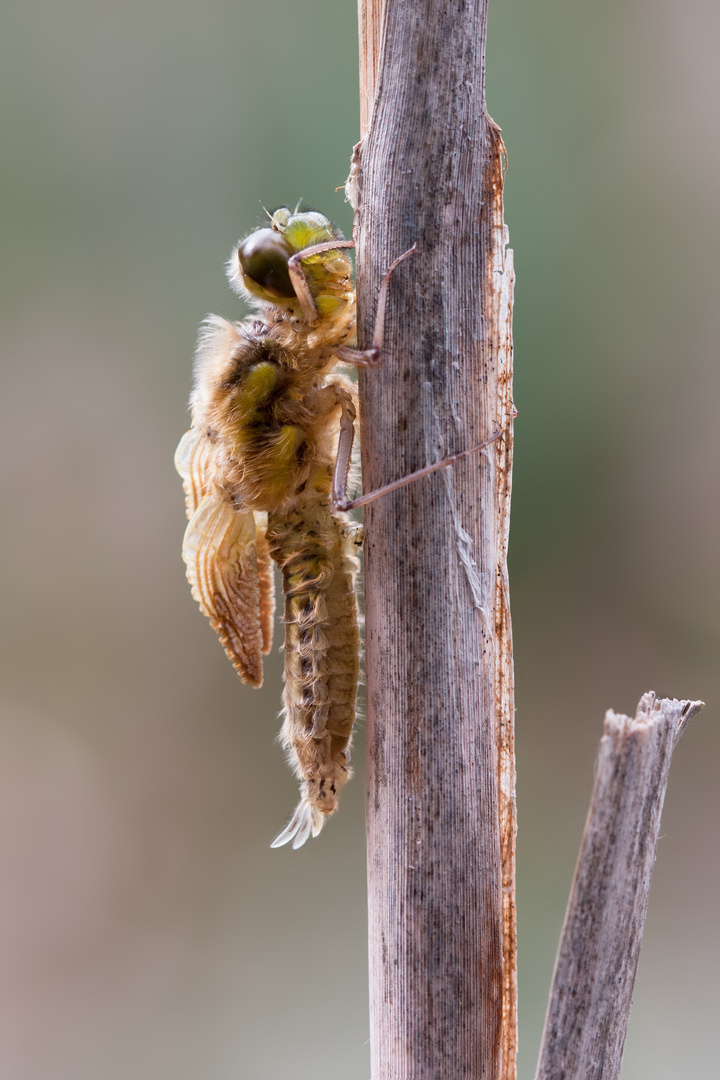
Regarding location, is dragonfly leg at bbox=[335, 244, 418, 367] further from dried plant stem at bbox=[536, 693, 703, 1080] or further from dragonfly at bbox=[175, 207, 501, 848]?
dried plant stem at bbox=[536, 693, 703, 1080]

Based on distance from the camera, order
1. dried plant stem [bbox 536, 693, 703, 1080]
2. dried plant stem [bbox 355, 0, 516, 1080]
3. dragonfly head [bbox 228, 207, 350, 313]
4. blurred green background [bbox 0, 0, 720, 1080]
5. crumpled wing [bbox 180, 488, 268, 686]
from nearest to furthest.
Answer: dried plant stem [bbox 536, 693, 703, 1080] < dried plant stem [bbox 355, 0, 516, 1080] < dragonfly head [bbox 228, 207, 350, 313] < crumpled wing [bbox 180, 488, 268, 686] < blurred green background [bbox 0, 0, 720, 1080]

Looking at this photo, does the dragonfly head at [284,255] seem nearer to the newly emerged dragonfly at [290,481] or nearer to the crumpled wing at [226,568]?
the newly emerged dragonfly at [290,481]

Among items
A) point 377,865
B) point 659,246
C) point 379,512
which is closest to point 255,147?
point 659,246

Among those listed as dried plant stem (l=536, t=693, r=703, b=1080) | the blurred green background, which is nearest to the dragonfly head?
dried plant stem (l=536, t=693, r=703, b=1080)

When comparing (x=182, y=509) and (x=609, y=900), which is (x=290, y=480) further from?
(x=182, y=509)

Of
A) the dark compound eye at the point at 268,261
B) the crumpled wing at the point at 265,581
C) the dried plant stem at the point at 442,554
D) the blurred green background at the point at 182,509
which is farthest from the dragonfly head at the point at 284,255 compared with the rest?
the blurred green background at the point at 182,509
